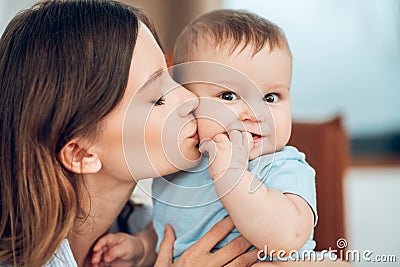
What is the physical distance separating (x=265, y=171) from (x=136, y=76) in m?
0.23

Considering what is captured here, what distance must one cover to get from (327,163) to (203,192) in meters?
0.59

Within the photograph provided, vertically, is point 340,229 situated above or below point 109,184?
below

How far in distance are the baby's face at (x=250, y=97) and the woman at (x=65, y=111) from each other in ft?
0.10

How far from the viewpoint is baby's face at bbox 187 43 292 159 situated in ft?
3.14

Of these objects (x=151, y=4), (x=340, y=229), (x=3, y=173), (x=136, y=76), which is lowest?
(x=340, y=229)

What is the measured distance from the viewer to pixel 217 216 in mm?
1031

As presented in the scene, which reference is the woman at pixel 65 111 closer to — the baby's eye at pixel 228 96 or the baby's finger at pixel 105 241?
the baby's eye at pixel 228 96

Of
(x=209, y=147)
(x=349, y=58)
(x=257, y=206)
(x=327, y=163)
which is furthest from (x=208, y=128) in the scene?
(x=349, y=58)

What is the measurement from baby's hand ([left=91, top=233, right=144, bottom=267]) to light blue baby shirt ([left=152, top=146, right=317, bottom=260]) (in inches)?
2.7

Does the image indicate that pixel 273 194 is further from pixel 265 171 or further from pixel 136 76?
pixel 136 76

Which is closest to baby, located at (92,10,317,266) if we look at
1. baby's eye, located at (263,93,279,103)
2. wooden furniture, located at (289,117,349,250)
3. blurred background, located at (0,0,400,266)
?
baby's eye, located at (263,93,279,103)

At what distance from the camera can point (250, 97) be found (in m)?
0.97

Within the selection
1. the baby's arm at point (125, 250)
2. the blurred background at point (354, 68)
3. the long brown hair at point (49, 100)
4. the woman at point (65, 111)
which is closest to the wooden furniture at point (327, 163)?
the baby's arm at point (125, 250)

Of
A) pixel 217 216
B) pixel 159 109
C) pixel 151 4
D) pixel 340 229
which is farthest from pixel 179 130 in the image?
pixel 151 4
